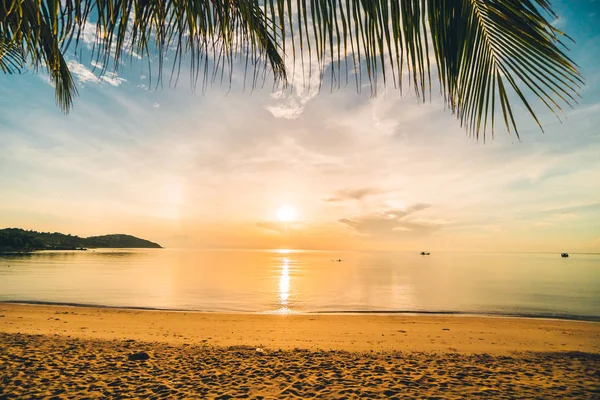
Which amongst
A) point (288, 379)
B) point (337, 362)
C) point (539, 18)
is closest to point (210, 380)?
point (288, 379)

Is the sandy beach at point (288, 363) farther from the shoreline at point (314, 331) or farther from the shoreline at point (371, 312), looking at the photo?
the shoreline at point (371, 312)

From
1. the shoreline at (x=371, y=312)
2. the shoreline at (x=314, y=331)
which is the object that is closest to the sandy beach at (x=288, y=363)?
the shoreline at (x=314, y=331)

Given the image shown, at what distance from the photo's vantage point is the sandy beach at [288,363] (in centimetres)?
525

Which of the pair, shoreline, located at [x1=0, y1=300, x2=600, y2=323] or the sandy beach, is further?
shoreline, located at [x1=0, y1=300, x2=600, y2=323]

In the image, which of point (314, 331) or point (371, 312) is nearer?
point (314, 331)

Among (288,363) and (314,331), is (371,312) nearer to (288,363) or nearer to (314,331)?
(314,331)

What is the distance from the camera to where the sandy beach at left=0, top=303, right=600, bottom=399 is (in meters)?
5.25

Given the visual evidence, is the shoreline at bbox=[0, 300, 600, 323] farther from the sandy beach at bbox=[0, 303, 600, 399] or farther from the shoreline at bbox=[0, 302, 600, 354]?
the sandy beach at bbox=[0, 303, 600, 399]

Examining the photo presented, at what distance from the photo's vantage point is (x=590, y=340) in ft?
37.0

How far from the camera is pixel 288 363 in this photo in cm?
683

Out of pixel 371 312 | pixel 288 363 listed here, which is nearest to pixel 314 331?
pixel 288 363

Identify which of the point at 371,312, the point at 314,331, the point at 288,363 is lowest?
the point at 371,312

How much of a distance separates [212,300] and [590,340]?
63.6ft

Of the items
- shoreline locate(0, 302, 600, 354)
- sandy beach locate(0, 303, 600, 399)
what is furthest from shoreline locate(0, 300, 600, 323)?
sandy beach locate(0, 303, 600, 399)
